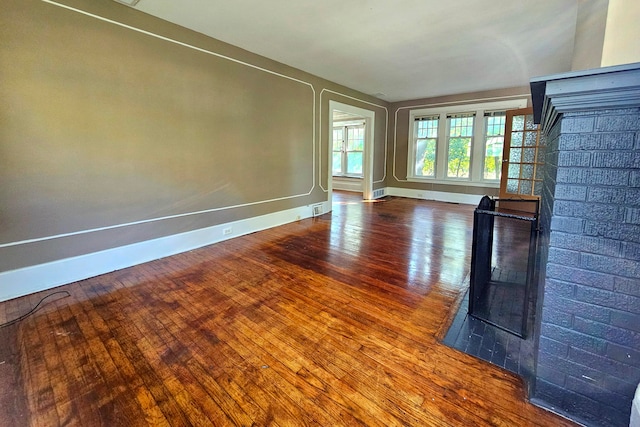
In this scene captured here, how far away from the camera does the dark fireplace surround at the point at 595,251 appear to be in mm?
1095

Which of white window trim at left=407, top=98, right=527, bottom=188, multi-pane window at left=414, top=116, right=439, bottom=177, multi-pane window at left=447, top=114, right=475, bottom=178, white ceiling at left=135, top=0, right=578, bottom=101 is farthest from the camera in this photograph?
multi-pane window at left=414, top=116, right=439, bottom=177

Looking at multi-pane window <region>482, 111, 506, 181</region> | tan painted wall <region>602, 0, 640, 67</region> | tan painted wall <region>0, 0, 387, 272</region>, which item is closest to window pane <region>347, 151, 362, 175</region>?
multi-pane window <region>482, 111, 506, 181</region>

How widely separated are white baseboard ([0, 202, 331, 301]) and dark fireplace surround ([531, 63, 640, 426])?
3.53 meters

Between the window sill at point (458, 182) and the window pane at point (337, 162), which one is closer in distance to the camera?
the window sill at point (458, 182)

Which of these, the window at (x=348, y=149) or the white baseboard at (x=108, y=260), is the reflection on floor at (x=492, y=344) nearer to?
the white baseboard at (x=108, y=260)

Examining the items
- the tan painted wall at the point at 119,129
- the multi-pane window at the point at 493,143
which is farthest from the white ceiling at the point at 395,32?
the multi-pane window at the point at 493,143

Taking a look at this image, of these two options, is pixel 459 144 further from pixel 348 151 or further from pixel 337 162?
pixel 337 162

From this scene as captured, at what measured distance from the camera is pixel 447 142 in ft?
23.5

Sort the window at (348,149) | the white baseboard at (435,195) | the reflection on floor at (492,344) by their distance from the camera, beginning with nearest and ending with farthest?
1. the reflection on floor at (492,344)
2. the white baseboard at (435,195)
3. the window at (348,149)

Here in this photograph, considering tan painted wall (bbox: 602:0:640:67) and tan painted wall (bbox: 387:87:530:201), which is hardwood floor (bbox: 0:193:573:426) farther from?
tan painted wall (bbox: 387:87:530:201)

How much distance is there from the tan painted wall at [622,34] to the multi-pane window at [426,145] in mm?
6225

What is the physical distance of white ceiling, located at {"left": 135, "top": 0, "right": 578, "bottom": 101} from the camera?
280 centimetres

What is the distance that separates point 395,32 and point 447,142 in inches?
175

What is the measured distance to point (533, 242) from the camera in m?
2.54
